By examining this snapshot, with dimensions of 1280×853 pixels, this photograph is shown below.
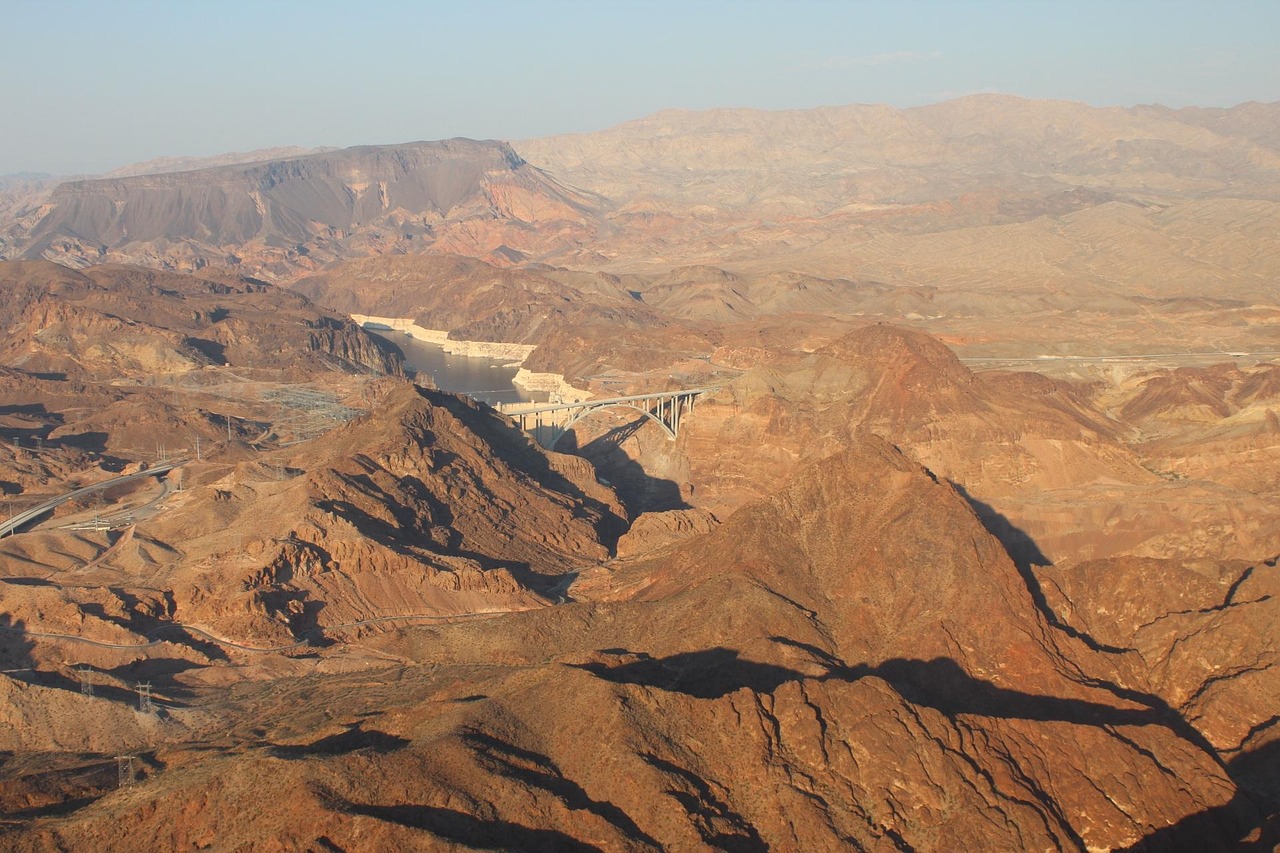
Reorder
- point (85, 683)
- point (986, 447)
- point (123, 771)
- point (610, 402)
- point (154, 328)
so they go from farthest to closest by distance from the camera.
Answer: point (154, 328)
point (610, 402)
point (986, 447)
point (85, 683)
point (123, 771)

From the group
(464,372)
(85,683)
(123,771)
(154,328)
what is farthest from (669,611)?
(464,372)

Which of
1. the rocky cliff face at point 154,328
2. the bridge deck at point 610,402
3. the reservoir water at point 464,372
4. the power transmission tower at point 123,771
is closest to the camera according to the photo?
the power transmission tower at point 123,771

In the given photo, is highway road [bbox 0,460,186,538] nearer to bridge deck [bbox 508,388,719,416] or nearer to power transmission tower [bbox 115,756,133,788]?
bridge deck [bbox 508,388,719,416]

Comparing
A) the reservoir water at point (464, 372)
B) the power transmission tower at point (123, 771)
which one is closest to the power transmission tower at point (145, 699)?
the power transmission tower at point (123, 771)

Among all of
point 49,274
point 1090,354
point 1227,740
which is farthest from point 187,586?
point 49,274

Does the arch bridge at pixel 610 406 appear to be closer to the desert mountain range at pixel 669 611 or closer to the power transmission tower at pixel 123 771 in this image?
the desert mountain range at pixel 669 611

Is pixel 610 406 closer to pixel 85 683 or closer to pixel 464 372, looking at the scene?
pixel 464 372

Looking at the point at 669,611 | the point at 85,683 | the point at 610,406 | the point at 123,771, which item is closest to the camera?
the point at 123,771
